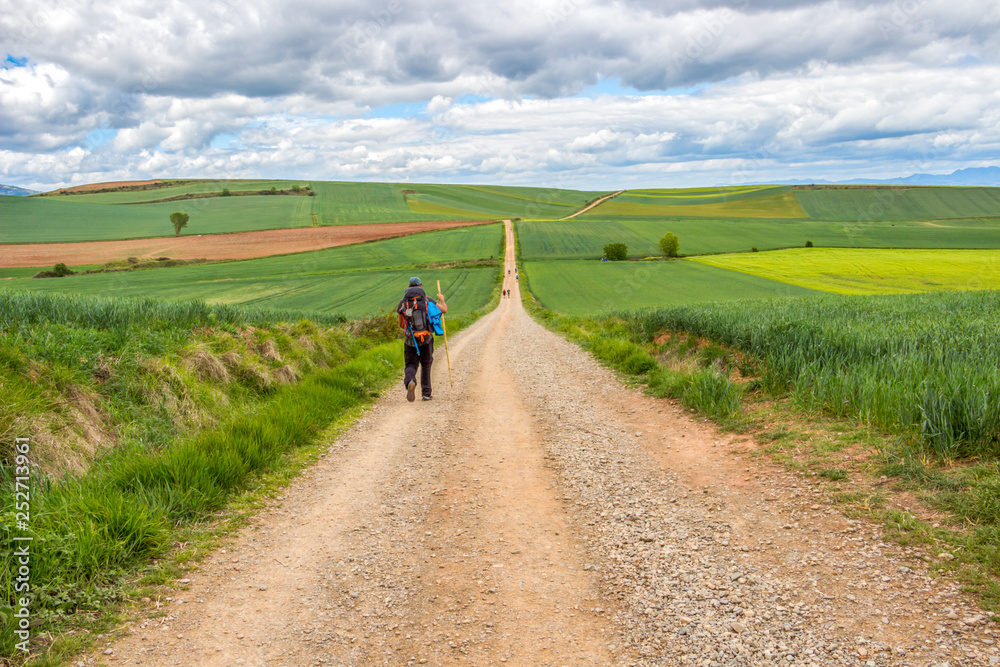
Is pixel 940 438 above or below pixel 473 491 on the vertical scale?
above

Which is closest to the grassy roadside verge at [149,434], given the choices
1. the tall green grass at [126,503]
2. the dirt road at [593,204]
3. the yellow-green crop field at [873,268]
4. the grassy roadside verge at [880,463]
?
the tall green grass at [126,503]

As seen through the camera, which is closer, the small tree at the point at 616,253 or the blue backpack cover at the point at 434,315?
the blue backpack cover at the point at 434,315

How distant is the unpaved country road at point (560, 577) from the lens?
340 centimetres

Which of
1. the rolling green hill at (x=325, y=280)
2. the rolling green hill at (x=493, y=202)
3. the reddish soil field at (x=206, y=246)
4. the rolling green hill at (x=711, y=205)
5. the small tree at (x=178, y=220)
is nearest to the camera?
the rolling green hill at (x=325, y=280)

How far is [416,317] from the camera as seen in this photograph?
436 inches

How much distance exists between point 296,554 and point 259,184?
17822cm

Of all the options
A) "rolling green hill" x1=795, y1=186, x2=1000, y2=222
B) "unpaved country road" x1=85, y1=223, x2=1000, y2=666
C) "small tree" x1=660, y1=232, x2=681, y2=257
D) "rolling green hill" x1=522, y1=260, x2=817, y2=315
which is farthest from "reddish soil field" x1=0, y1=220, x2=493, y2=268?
"rolling green hill" x1=795, y1=186, x2=1000, y2=222

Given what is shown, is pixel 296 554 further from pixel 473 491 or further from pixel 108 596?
pixel 473 491

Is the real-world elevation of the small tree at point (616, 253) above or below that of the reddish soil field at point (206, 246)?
below

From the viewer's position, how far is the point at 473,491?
6.06 meters

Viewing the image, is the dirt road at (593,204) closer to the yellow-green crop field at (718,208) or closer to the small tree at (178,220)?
the yellow-green crop field at (718,208)

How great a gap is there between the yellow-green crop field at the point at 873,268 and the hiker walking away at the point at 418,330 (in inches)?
1687

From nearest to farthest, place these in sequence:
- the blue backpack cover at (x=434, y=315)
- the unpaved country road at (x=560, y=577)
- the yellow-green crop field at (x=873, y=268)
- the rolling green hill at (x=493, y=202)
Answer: the unpaved country road at (x=560, y=577)
the blue backpack cover at (x=434, y=315)
the yellow-green crop field at (x=873, y=268)
the rolling green hill at (x=493, y=202)

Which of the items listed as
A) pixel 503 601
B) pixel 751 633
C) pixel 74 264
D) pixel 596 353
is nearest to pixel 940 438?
pixel 751 633
